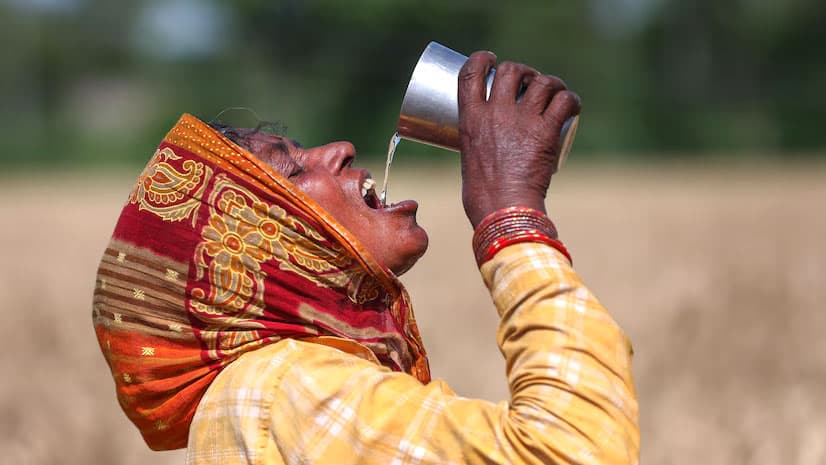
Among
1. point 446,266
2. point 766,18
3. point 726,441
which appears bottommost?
point 726,441

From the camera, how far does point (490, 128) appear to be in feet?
6.34

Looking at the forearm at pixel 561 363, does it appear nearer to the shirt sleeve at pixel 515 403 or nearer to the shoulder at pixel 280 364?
the shirt sleeve at pixel 515 403

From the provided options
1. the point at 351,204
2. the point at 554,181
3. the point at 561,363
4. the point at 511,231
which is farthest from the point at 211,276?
the point at 554,181

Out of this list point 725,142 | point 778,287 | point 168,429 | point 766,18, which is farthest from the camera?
point 766,18

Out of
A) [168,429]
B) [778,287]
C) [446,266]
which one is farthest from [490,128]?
[446,266]

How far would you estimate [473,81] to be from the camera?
2.00 metres

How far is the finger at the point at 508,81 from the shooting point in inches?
76.2

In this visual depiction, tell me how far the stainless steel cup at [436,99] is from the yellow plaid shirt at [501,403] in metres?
0.47

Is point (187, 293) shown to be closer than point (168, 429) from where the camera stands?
Yes

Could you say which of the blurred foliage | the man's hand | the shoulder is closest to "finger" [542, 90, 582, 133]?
the man's hand

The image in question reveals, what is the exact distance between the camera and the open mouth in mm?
2316

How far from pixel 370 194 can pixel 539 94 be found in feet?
1.86

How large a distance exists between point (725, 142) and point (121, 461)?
29.9 meters

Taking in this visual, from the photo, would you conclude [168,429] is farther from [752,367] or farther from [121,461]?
[752,367]
